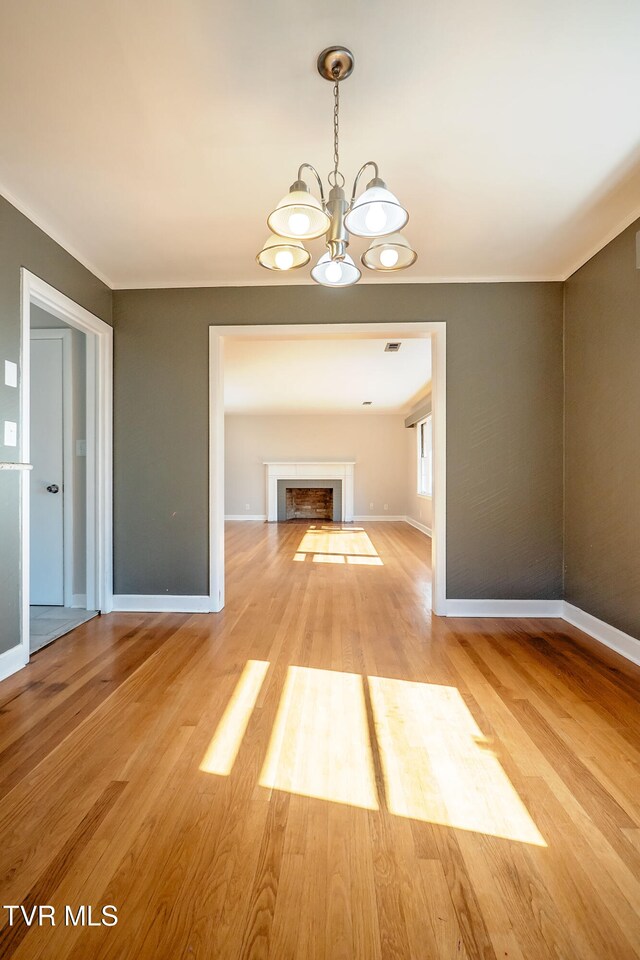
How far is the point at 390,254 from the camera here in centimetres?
202

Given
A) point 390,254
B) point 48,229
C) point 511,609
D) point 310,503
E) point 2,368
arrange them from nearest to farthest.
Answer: point 390,254 < point 2,368 < point 48,229 < point 511,609 < point 310,503

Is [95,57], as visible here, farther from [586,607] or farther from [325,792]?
[586,607]

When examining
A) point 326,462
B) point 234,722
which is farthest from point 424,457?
point 234,722

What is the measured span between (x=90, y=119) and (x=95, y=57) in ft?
1.05

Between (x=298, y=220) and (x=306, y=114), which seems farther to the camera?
(x=306, y=114)

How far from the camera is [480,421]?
3463mm

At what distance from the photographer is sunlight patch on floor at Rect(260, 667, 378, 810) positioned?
1528 millimetres

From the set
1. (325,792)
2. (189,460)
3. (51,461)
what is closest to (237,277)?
(189,460)

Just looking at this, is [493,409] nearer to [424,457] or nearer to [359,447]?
[424,457]

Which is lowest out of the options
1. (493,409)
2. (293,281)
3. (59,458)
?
(59,458)

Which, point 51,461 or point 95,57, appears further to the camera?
point 51,461

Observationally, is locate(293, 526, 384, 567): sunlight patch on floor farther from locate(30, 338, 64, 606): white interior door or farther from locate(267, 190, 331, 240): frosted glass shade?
locate(267, 190, 331, 240): frosted glass shade

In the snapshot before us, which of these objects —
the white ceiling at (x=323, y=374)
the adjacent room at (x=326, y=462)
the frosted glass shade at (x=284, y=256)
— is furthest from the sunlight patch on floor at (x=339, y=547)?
the frosted glass shade at (x=284, y=256)

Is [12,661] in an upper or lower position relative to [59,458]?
lower
